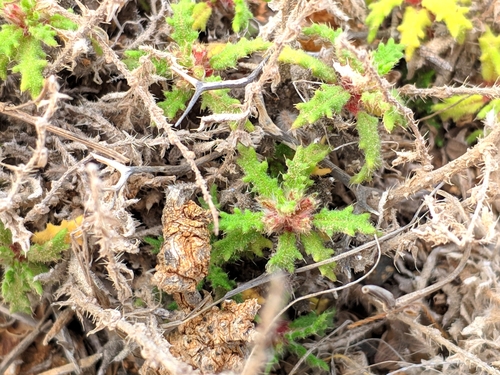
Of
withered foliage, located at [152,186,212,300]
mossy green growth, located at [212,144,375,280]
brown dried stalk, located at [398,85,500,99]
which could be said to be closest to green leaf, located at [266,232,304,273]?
mossy green growth, located at [212,144,375,280]

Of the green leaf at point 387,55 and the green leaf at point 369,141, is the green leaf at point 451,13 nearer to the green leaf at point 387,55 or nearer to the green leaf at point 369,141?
the green leaf at point 387,55

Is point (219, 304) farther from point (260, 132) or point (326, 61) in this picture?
point (326, 61)

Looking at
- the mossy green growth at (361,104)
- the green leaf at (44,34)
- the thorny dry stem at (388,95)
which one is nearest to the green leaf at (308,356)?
the mossy green growth at (361,104)

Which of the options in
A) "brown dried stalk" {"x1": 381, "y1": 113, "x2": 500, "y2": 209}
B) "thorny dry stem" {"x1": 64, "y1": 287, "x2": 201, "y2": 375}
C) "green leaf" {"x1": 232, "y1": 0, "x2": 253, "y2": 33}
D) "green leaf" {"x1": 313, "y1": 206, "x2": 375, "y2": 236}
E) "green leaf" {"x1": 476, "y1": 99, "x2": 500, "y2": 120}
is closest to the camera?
"thorny dry stem" {"x1": 64, "y1": 287, "x2": 201, "y2": 375}

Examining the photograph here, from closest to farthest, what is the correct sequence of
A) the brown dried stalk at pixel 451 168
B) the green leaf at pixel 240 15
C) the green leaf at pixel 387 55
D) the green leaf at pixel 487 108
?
the brown dried stalk at pixel 451 168
the green leaf at pixel 387 55
the green leaf at pixel 240 15
the green leaf at pixel 487 108

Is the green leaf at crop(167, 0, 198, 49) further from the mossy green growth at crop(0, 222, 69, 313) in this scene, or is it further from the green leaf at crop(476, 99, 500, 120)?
the green leaf at crop(476, 99, 500, 120)

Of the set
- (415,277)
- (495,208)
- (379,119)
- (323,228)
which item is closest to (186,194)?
(323,228)
